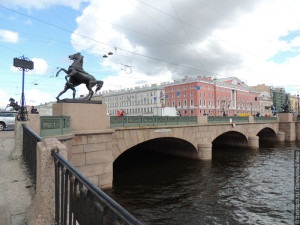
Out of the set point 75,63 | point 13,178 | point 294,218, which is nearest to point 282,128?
point 294,218

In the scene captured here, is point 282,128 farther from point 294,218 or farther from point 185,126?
point 294,218

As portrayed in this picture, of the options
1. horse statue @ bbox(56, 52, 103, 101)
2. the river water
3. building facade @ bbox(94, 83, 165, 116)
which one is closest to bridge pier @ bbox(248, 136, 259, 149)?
the river water

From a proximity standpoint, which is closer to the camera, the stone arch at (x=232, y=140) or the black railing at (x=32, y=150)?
the black railing at (x=32, y=150)

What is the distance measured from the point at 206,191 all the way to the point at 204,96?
60609 millimetres

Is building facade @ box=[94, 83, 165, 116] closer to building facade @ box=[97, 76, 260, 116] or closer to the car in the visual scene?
building facade @ box=[97, 76, 260, 116]

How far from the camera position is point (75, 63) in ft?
32.6

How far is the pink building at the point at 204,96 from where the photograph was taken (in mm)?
68750

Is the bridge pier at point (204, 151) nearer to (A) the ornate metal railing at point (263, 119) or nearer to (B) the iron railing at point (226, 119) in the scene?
(B) the iron railing at point (226, 119)

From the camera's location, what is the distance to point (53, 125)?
8336 mm

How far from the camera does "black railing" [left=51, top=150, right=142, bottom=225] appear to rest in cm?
167

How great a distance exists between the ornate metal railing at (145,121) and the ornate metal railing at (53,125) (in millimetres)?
3704

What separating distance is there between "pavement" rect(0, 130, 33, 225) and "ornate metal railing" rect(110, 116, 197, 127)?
21.9ft

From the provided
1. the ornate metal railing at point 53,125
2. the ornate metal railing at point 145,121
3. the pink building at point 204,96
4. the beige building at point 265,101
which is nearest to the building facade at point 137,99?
the pink building at point 204,96

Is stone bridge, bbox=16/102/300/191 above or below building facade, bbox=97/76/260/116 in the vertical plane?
below
